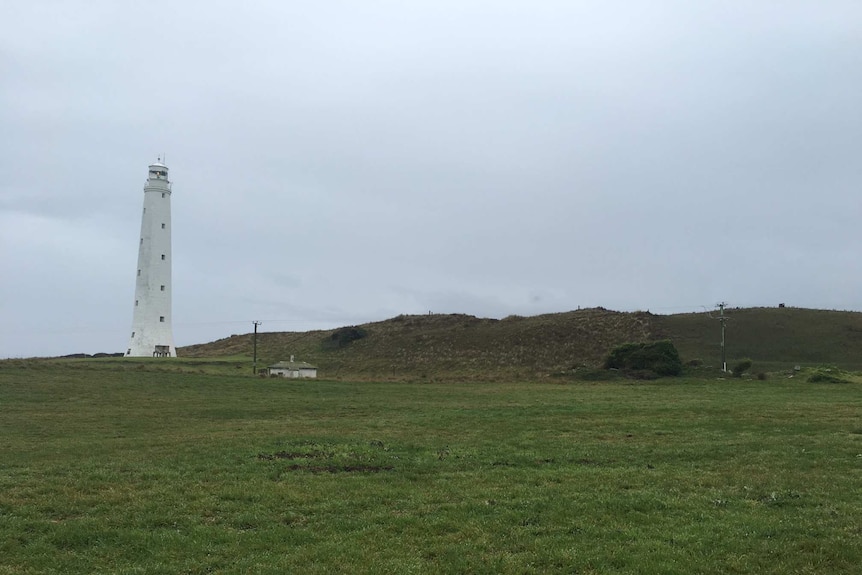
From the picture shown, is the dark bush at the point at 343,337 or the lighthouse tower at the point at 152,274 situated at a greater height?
the lighthouse tower at the point at 152,274

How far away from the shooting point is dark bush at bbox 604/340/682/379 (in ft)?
219

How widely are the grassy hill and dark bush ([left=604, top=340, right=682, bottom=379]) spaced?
6555 millimetres

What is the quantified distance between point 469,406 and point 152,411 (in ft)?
57.2

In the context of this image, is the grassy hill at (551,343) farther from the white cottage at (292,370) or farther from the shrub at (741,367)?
the shrub at (741,367)

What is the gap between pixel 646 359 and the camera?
7012 cm

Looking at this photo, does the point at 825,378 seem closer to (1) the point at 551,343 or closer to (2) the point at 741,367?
(2) the point at 741,367

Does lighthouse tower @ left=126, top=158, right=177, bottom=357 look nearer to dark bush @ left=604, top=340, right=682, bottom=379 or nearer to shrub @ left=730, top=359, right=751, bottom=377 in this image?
dark bush @ left=604, top=340, right=682, bottom=379

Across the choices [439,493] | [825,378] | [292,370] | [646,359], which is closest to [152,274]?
[292,370]

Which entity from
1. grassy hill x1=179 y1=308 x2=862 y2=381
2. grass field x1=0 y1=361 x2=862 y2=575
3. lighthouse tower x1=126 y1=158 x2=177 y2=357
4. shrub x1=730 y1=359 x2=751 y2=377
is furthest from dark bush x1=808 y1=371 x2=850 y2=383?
lighthouse tower x1=126 y1=158 x2=177 y2=357

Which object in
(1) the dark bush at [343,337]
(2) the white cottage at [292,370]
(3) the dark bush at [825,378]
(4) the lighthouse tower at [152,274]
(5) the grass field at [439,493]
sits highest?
(4) the lighthouse tower at [152,274]

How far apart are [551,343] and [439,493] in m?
81.9

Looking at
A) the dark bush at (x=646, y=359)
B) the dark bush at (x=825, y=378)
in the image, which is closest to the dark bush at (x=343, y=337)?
the dark bush at (x=646, y=359)

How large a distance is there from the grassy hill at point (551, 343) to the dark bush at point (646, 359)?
656 cm

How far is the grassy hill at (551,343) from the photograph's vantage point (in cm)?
8088
